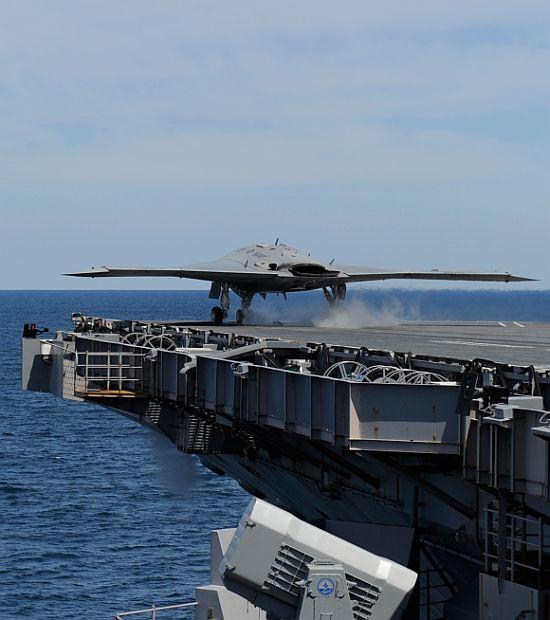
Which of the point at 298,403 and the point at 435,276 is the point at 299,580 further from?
the point at 435,276

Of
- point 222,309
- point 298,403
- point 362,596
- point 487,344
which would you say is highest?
point 222,309

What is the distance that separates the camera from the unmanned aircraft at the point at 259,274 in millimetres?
48125

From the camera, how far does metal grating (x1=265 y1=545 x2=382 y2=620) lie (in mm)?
16031

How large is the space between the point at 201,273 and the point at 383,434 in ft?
111

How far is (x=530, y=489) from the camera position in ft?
49.1

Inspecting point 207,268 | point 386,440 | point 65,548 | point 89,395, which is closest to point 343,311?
point 207,268

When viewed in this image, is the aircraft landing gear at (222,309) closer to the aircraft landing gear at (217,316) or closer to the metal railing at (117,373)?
the aircraft landing gear at (217,316)

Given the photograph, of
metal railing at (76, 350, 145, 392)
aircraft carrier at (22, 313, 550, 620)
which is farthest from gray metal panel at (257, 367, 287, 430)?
metal railing at (76, 350, 145, 392)

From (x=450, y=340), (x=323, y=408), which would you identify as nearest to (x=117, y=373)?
(x=323, y=408)

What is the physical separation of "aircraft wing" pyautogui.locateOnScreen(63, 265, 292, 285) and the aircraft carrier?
1606cm

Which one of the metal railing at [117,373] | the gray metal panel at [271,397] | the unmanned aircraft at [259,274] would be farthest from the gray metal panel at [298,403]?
the unmanned aircraft at [259,274]

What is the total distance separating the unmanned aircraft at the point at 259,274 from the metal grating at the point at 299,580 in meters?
31.4

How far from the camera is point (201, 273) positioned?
50219 mm

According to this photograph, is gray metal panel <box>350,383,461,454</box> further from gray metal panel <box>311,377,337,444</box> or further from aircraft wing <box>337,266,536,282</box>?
aircraft wing <box>337,266,536,282</box>
